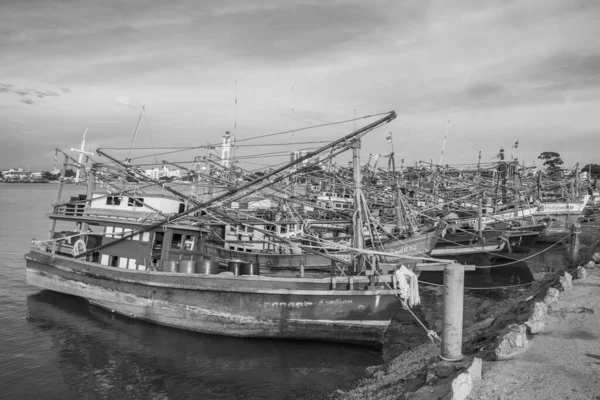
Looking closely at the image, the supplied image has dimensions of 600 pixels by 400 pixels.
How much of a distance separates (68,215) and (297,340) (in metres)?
12.3

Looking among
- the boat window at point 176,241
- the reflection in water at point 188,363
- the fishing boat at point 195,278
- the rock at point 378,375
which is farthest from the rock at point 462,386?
the boat window at point 176,241

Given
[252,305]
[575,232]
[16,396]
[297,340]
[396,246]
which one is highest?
[575,232]

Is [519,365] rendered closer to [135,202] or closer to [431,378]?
[431,378]

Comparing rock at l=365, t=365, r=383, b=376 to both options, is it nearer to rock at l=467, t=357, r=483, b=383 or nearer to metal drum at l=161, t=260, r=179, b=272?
rock at l=467, t=357, r=483, b=383

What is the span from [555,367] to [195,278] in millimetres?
10551

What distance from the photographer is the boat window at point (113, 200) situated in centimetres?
1809

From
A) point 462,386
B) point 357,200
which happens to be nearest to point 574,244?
point 357,200

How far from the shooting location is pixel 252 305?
44.5 feet

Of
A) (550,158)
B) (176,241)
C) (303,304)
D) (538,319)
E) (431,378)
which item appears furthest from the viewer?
(550,158)

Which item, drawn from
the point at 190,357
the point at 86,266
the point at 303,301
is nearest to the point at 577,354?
the point at 303,301

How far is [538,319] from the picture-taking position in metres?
9.00

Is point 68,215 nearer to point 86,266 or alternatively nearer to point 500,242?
point 86,266

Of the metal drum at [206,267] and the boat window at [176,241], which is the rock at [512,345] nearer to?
the metal drum at [206,267]

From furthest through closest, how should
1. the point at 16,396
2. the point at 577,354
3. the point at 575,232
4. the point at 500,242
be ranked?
the point at 500,242 < the point at 575,232 < the point at 16,396 < the point at 577,354
